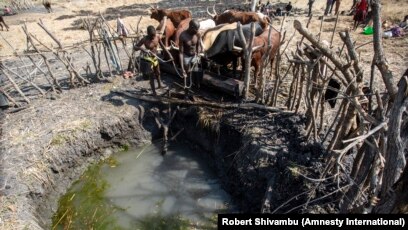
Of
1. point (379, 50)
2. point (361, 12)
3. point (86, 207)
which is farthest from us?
point (361, 12)

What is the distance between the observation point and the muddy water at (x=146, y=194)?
16.3ft

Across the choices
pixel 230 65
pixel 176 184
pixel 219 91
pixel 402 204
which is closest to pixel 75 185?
pixel 176 184

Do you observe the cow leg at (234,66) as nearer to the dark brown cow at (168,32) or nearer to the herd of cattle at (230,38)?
the herd of cattle at (230,38)

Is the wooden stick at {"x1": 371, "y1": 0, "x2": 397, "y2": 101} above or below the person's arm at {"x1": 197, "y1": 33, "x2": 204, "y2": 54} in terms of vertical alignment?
above

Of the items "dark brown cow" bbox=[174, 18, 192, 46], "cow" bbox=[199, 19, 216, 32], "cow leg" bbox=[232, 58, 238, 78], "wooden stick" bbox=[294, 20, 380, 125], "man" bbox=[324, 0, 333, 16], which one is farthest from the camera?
"man" bbox=[324, 0, 333, 16]

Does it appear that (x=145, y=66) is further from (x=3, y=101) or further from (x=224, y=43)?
(x=3, y=101)

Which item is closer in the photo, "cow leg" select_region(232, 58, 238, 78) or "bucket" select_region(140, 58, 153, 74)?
"bucket" select_region(140, 58, 153, 74)

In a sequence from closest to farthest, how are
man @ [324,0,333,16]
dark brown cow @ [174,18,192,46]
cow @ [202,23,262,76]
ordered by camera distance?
1. cow @ [202,23,262,76]
2. dark brown cow @ [174,18,192,46]
3. man @ [324,0,333,16]

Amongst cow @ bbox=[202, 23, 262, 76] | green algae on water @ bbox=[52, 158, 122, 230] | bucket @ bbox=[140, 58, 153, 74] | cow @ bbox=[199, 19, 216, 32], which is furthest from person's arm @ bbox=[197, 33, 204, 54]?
green algae on water @ bbox=[52, 158, 122, 230]

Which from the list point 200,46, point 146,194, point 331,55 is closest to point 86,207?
point 146,194

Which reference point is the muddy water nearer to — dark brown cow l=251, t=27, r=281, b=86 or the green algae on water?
the green algae on water

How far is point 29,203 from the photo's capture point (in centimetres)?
471

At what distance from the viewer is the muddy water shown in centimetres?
496

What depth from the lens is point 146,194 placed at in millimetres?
5441
